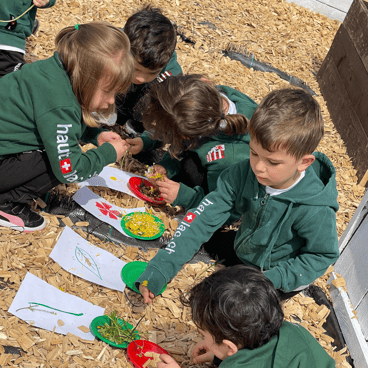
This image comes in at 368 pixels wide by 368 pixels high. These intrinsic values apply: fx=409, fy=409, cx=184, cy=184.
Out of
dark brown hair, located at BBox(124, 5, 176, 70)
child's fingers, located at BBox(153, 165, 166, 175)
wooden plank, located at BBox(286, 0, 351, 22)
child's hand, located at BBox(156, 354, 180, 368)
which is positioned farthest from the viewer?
wooden plank, located at BBox(286, 0, 351, 22)

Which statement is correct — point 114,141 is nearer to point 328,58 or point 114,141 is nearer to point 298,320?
point 298,320

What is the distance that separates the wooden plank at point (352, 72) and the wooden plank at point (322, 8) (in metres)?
1.86

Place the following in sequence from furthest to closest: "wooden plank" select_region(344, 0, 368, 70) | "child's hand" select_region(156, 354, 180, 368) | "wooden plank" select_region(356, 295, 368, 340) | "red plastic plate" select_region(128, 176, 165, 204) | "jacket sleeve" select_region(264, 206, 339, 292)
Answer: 1. "wooden plank" select_region(344, 0, 368, 70)
2. "red plastic plate" select_region(128, 176, 165, 204)
3. "wooden plank" select_region(356, 295, 368, 340)
4. "jacket sleeve" select_region(264, 206, 339, 292)
5. "child's hand" select_region(156, 354, 180, 368)

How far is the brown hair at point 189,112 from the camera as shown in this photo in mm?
2555

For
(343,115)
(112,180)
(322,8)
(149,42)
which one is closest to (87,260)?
(112,180)

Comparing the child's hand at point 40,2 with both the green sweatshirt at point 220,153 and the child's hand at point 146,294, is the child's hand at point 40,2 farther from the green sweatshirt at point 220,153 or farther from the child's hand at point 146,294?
the child's hand at point 146,294

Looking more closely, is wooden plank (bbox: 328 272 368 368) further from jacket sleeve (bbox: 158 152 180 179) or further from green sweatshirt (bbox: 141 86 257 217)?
jacket sleeve (bbox: 158 152 180 179)

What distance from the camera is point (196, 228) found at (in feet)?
7.47

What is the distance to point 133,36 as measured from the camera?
2.86 meters

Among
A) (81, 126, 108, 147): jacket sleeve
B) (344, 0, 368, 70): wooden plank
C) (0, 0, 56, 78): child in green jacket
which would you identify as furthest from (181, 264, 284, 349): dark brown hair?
(344, 0, 368, 70): wooden plank

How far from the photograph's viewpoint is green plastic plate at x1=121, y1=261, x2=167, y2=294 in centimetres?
231

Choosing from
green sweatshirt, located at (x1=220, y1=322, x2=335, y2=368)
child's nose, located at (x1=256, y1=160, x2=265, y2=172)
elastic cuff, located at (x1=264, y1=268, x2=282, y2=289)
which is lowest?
elastic cuff, located at (x1=264, y1=268, x2=282, y2=289)

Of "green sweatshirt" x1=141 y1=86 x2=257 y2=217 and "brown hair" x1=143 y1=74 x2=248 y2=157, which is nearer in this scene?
"brown hair" x1=143 y1=74 x2=248 y2=157

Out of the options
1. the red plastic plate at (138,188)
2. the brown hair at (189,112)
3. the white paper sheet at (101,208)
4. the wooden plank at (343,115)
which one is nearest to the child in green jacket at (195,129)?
the brown hair at (189,112)
